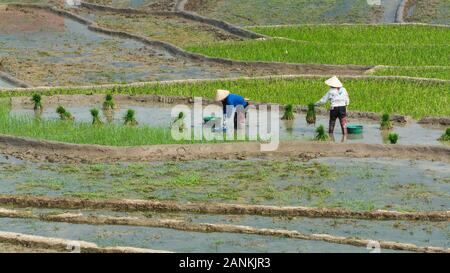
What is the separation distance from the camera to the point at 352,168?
1758 centimetres

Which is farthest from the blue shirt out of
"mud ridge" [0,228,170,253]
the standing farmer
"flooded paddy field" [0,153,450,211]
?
"mud ridge" [0,228,170,253]

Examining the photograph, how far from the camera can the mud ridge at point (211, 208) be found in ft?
48.1

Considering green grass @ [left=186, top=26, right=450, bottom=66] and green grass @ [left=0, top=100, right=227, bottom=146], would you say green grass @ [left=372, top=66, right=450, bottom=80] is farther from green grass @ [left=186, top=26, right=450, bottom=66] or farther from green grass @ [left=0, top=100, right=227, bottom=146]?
green grass @ [left=0, top=100, right=227, bottom=146]

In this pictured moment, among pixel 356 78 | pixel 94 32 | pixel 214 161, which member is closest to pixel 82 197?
pixel 214 161

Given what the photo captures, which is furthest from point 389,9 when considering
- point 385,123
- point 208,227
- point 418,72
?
point 208,227

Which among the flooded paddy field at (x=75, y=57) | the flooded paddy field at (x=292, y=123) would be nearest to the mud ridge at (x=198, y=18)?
the flooded paddy field at (x=75, y=57)

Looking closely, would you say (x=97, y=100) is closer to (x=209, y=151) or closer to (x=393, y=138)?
(x=209, y=151)

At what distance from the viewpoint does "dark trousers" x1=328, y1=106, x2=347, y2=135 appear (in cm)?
1972

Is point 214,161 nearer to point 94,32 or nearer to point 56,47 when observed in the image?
point 56,47

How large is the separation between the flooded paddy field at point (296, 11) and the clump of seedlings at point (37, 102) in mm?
14083

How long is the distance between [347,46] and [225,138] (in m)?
11.8

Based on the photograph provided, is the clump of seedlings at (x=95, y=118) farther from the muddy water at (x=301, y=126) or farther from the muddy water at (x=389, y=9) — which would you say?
the muddy water at (x=389, y=9)
